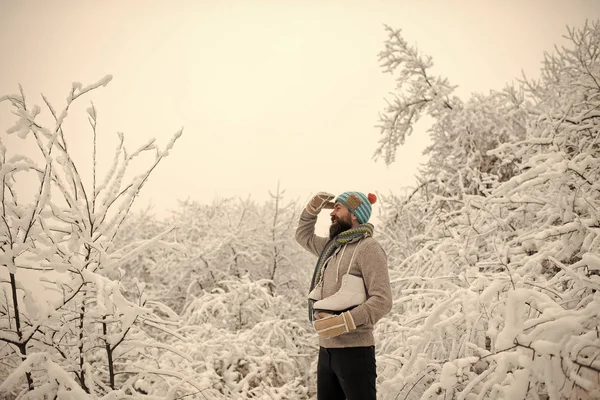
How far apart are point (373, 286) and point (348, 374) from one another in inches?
21.0

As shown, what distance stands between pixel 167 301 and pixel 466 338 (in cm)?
1031

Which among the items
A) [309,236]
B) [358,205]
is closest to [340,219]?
[358,205]

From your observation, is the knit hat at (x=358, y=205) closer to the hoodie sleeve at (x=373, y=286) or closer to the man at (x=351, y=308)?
the man at (x=351, y=308)

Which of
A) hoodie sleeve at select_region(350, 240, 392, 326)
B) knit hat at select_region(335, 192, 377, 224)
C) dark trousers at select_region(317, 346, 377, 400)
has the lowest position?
dark trousers at select_region(317, 346, 377, 400)

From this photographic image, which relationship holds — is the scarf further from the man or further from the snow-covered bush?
the snow-covered bush

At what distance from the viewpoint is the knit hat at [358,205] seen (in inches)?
94.9

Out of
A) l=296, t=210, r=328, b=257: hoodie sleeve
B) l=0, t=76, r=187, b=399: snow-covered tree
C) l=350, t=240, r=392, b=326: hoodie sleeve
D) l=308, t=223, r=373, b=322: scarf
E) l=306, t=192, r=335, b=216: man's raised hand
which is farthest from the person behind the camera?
l=296, t=210, r=328, b=257: hoodie sleeve

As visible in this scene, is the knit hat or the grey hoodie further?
the knit hat

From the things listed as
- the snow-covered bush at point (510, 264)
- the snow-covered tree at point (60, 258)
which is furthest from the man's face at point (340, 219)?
the snow-covered tree at point (60, 258)

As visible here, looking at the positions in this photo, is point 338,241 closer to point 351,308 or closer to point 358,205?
point 358,205

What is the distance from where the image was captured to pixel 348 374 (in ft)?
6.65

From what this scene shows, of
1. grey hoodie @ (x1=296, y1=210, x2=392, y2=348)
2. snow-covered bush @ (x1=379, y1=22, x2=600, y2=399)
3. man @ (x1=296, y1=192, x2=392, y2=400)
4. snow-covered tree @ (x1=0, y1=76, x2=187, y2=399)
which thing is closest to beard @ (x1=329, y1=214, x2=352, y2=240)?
man @ (x1=296, y1=192, x2=392, y2=400)

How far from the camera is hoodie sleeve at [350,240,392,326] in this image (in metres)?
1.98

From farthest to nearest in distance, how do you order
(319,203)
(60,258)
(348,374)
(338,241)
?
1. (319,203)
2. (338,241)
3. (348,374)
4. (60,258)
